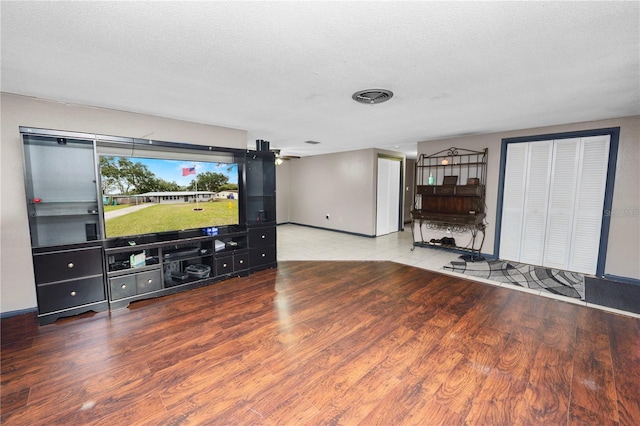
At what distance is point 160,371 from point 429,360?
2.09 m

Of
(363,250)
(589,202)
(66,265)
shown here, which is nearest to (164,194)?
(66,265)

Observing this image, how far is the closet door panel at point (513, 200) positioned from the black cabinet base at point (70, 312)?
617 centimetres

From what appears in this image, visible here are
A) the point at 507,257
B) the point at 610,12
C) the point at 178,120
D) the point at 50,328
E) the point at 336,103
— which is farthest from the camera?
the point at 507,257

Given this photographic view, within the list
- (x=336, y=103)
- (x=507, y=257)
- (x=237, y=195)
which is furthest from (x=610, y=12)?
(x=507, y=257)

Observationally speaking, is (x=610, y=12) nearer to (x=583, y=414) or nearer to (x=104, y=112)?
(x=583, y=414)

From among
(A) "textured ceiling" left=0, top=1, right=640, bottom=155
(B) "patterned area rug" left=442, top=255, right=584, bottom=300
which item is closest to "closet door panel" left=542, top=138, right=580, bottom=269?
(B) "patterned area rug" left=442, top=255, right=584, bottom=300

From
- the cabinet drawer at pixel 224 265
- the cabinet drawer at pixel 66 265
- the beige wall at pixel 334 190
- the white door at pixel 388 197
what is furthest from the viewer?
the white door at pixel 388 197

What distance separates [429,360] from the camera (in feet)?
7.15

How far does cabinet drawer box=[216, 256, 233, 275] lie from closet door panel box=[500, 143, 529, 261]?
190 inches

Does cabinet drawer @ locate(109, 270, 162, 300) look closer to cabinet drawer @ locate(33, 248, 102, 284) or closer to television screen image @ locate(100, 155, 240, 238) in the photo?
cabinet drawer @ locate(33, 248, 102, 284)

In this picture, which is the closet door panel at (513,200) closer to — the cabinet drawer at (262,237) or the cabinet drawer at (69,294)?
the cabinet drawer at (262,237)

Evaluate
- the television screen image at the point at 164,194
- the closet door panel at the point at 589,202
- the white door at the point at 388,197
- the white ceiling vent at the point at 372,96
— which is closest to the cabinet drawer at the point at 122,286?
the television screen image at the point at 164,194

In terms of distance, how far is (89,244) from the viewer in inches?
116

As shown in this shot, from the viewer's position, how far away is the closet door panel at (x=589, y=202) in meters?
4.00
